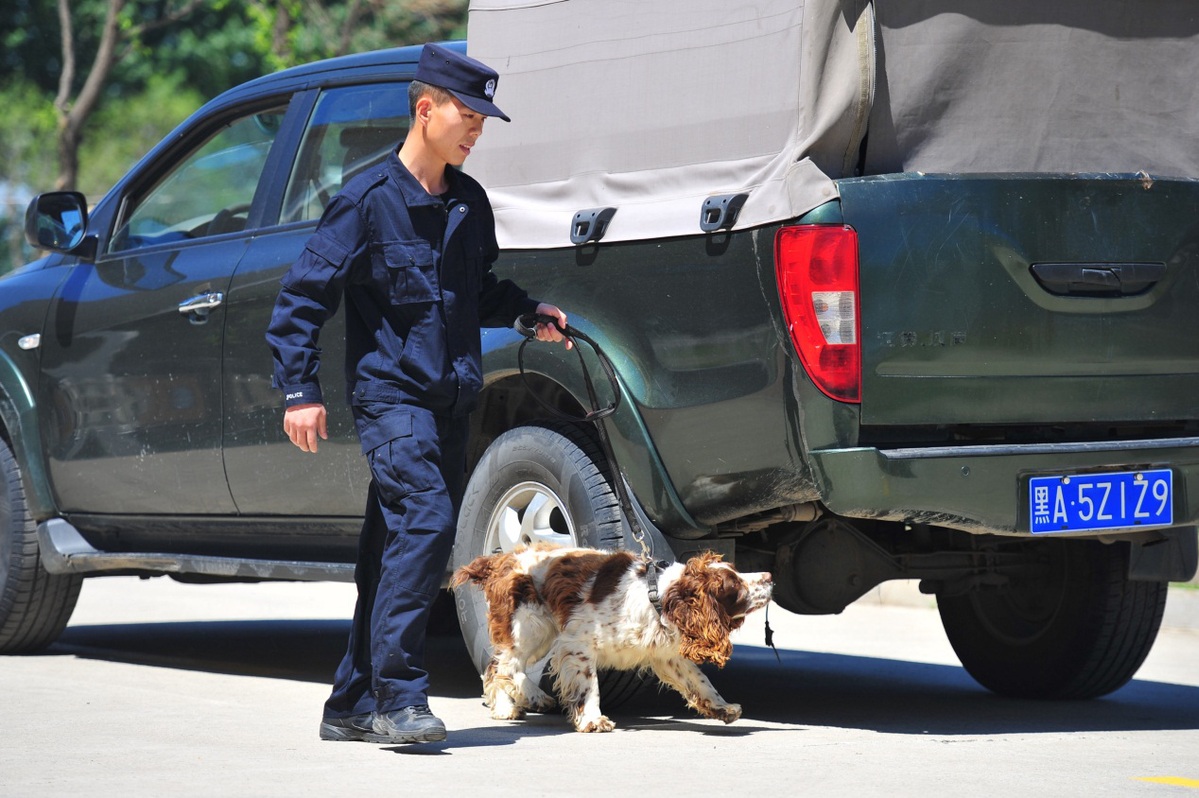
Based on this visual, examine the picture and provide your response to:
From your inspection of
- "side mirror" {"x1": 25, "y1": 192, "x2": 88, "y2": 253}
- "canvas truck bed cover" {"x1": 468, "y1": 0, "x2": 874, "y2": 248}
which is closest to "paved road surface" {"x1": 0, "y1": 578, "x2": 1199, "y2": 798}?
"canvas truck bed cover" {"x1": 468, "y1": 0, "x2": 874, "y2": 248}

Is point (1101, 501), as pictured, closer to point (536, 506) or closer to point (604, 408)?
point (604, 408)

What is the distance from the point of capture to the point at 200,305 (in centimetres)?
598

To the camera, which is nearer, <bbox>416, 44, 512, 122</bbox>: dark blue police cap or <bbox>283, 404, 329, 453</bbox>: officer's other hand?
<bbox>283, 404, 329, 453</bbox>: officer's other hand

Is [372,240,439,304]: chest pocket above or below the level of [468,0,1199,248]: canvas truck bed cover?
below

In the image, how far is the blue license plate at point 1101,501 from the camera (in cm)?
458

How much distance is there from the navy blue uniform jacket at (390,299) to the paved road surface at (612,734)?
36.5 inches

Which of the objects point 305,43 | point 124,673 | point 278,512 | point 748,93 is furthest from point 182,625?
point 305,43

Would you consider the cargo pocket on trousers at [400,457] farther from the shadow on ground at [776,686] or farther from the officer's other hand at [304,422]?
the shadow on ground at [776,686]

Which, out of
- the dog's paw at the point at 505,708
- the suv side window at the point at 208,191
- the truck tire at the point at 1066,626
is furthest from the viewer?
the suv side window at the point at 208,191

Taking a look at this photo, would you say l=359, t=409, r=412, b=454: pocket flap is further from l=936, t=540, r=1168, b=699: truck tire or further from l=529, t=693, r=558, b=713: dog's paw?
l=936, t=540, r=1168, b=699: truck tire

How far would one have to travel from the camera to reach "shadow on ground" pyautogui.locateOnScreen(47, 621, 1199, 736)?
17.4 ft

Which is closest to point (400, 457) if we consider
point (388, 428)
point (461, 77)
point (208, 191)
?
point (388, 428)

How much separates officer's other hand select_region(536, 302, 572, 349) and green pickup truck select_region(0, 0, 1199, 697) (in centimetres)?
13

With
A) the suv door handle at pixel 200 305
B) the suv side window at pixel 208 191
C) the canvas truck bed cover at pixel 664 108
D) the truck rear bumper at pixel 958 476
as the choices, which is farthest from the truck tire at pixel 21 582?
the truck rear bumper at pixel 958 476
